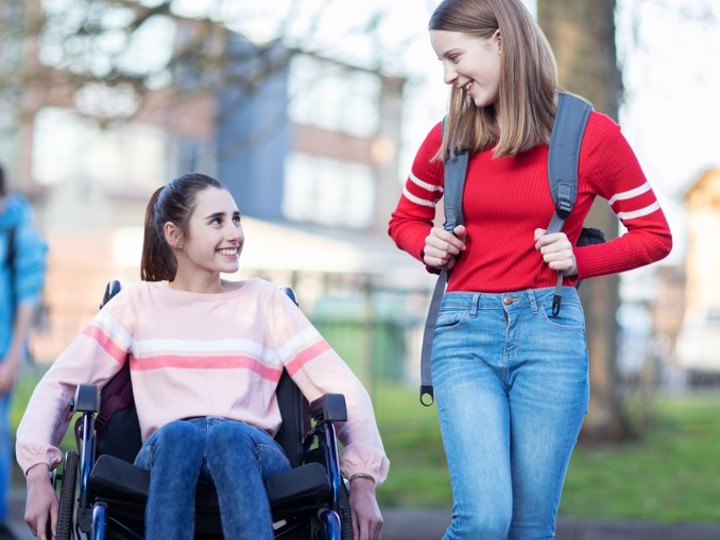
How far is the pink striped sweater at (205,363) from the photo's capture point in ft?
13.4

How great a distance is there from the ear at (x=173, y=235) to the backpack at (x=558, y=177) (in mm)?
918

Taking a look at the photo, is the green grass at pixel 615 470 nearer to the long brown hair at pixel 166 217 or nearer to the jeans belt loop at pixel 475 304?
the long brown hair at pixel 166 217

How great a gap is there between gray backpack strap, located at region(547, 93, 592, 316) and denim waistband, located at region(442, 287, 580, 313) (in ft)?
0.11

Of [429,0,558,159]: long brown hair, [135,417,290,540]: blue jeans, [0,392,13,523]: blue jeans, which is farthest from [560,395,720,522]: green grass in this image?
[135,417,290,540]: blue jeans

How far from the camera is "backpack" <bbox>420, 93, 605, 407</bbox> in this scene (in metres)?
3.71

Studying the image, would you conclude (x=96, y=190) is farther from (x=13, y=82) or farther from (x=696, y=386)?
(x=13, y=82)

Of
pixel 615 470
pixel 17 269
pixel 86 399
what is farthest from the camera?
pixel 615 470

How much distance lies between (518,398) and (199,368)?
1.03 metres

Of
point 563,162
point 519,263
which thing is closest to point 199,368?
point 519,263

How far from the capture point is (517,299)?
3.76 metres

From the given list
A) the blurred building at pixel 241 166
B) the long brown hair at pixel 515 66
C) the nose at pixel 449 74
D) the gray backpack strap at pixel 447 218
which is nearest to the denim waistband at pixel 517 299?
the gray backpack strap at pixel 447 218

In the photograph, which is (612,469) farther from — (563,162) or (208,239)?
(563,162)

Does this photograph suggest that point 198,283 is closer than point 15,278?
Yes

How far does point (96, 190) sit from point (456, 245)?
98.5 feet
